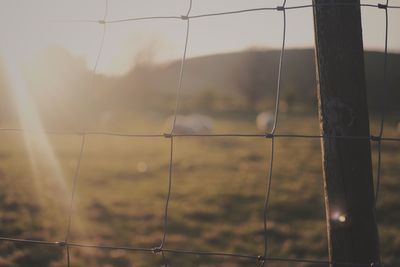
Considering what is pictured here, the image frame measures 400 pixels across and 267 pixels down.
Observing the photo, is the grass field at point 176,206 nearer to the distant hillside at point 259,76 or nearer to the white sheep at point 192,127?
the white sheep at point 192,127

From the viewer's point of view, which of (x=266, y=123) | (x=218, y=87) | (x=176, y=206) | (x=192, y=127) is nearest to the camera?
(x=176, y=206)

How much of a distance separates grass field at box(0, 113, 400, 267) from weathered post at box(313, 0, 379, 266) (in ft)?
9.17

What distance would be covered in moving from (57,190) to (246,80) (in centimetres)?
4023

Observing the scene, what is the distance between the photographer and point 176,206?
7000mm

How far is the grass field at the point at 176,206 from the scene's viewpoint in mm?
4980

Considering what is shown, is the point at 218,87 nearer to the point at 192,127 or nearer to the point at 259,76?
the point at 259,76

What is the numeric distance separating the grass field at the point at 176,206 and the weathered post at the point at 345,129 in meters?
2.79

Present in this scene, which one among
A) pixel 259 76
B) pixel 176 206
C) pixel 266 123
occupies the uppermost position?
pixel 259 76

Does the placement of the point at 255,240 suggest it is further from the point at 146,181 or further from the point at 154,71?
the point at 154,71

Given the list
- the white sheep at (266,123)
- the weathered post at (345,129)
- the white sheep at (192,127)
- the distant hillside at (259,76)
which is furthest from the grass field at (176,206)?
the distant hillside at (259,76)

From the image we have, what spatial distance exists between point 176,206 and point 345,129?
537 cm

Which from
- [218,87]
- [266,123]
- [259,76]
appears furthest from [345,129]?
[218,87]

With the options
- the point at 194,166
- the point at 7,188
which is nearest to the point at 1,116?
the point at 194,166

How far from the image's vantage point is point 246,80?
4694 centimetres
